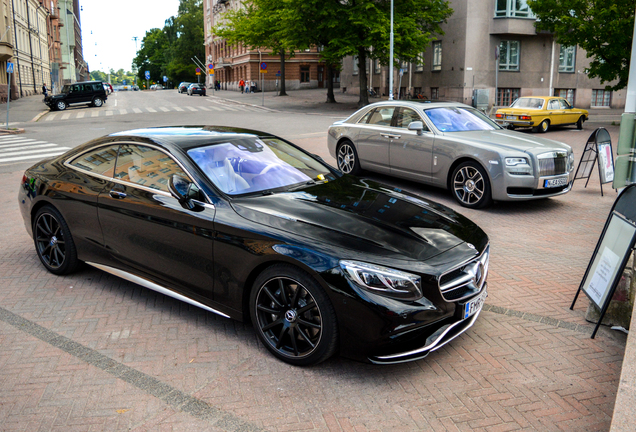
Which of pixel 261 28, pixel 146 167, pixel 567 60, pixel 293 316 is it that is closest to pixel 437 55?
pixel 567 60

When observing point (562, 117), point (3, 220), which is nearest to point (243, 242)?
point (3, 220)

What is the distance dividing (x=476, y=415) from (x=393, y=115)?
290 inches

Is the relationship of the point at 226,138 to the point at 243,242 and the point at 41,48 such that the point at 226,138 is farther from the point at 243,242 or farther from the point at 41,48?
the point at 41,48

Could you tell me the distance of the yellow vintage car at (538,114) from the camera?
888 inches

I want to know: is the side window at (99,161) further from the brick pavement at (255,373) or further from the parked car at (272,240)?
the brick pavement at (255,373)

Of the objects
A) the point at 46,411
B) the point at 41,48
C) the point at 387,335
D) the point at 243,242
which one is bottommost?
the point at 46,411

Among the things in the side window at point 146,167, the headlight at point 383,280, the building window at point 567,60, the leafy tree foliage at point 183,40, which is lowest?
the headlight at point 383,280

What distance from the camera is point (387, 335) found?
3.40m

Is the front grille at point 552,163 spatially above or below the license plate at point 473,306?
Result: above

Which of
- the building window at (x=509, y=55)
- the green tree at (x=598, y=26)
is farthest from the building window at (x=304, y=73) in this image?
the green tree at (x=598, y=26)

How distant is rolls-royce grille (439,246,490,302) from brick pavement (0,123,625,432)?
1.73 ft

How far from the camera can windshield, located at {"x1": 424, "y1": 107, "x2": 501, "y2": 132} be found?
924cm

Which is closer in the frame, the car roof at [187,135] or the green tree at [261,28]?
the car roof at [187,135]

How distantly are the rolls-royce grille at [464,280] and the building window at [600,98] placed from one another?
45.0 metres
